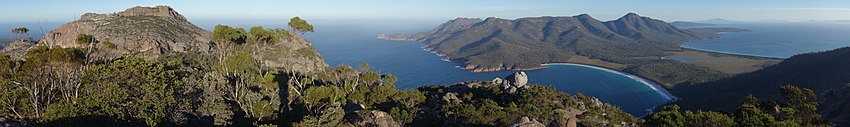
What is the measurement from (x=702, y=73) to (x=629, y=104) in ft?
201

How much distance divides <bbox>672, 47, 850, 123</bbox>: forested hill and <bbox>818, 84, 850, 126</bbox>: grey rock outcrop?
2232 cm

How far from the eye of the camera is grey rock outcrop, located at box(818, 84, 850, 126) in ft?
164

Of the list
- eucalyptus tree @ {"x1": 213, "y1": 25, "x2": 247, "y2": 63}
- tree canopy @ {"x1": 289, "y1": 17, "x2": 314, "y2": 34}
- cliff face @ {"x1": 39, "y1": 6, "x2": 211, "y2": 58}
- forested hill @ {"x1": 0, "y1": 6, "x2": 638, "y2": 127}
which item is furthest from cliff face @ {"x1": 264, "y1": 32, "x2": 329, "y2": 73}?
eucalyptus tree @ {"x1": 213, "y1": 25, "x2": 247, "y2": 63}

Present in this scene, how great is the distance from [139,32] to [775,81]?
452 ft

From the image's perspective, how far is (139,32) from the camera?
7056 centimetres

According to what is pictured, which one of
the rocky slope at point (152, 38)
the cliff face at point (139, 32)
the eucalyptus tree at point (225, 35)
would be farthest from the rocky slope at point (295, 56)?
the eucalyptus tree at point (225, 35)

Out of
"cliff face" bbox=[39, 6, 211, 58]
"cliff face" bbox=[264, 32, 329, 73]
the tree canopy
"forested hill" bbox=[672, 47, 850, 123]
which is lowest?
"forested hill" bbox=[672, 47, 850, 123]

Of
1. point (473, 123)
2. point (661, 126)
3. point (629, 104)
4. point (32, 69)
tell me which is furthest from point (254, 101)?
point (629, 104)

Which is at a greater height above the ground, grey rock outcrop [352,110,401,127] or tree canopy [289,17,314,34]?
tree canopy [289,17,314,34]

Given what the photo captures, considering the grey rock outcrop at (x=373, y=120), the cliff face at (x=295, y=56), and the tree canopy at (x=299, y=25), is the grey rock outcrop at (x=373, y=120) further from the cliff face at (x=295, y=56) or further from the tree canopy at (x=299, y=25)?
the cliff face at (x=295, y=56)

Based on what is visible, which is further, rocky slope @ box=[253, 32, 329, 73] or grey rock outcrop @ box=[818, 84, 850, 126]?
rocky slope @ box=[253, 32, 329, 73]

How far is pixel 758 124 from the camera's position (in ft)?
85.5

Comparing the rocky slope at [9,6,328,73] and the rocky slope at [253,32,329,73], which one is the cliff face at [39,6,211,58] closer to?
the rocky slope at [9,6,328,73]

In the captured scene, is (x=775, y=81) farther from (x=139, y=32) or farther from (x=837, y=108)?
(x=139, y=32)
